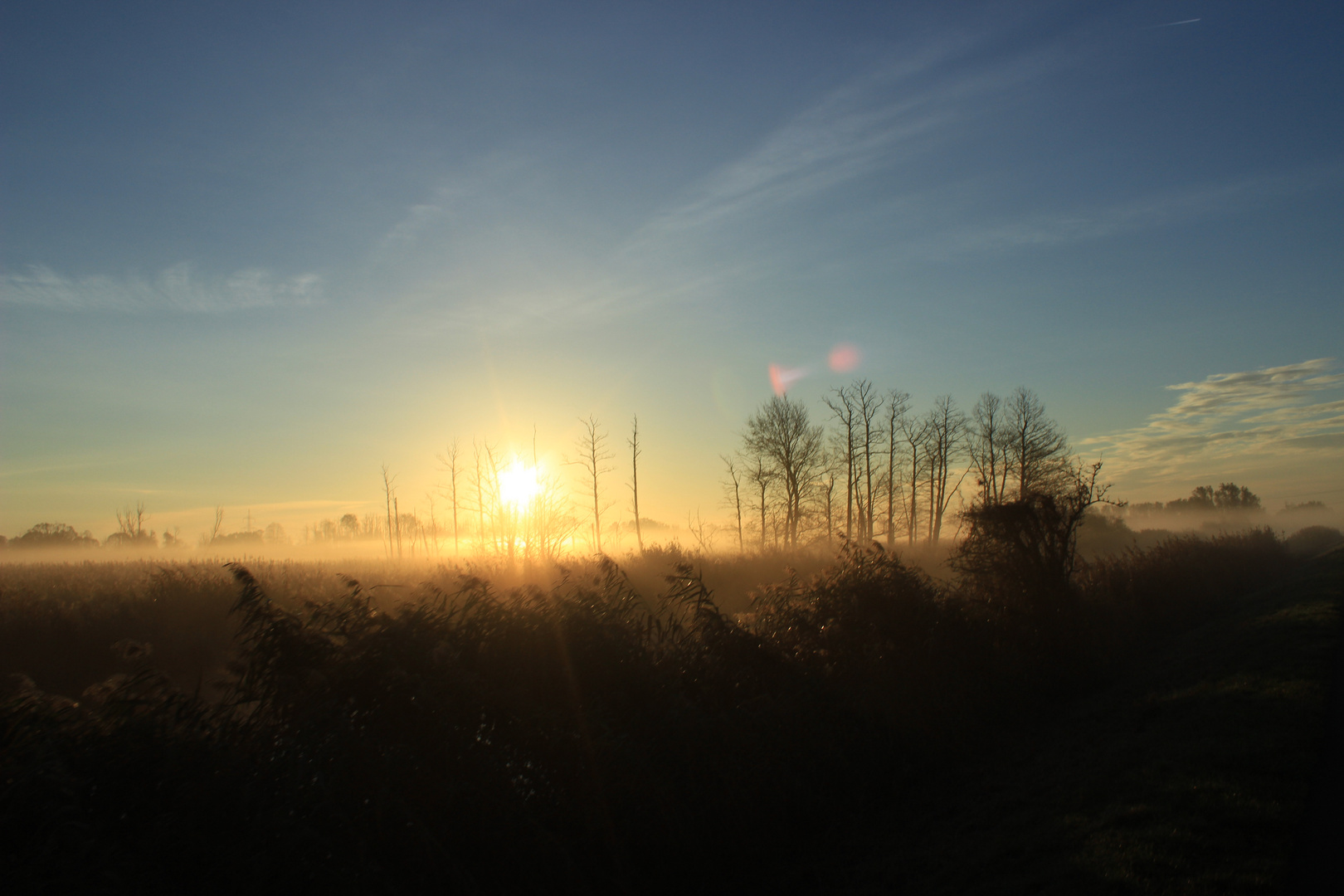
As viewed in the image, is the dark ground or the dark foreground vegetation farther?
the dark ground

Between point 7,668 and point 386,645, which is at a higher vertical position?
point 386,645

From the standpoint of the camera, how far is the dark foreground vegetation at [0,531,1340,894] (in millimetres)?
4691

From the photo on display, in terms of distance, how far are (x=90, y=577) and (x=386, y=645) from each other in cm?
1878

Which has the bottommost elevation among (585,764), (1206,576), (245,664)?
(1206,576)

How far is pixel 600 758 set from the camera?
668 centimetres

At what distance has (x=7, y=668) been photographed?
13641 mm

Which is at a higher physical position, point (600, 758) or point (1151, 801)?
point (600, 758)

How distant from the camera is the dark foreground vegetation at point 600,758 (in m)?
4.69

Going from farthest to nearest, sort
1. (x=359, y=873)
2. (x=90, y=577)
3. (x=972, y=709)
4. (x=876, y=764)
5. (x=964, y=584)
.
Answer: (x=90, y=577), (x=964, y=584), (x=972, y=709), (x=876, y=764), (x=359, y=873)

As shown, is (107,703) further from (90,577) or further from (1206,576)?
(1206,576)

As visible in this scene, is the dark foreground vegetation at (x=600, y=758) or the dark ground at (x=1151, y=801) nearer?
the dark foreground vegetation at (x=600, y=758)

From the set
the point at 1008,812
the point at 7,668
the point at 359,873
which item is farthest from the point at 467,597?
the point at 7,668

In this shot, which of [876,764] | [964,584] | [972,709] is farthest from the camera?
[964,584]

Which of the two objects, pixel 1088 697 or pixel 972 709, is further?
pixel 1088 697
